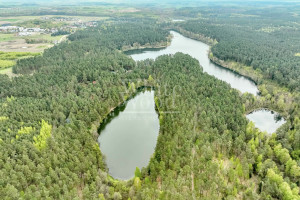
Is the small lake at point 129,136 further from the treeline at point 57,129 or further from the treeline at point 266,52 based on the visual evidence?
the treeline at point 266,52

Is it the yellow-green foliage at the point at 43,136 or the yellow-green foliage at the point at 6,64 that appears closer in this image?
the yellow-green foliage at the point at 43,136

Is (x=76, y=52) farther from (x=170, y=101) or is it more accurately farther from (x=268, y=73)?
(x=268, y=73)

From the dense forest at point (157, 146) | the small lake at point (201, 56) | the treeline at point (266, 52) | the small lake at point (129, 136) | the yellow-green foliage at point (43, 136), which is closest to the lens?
the dense forest at point (157, 146)

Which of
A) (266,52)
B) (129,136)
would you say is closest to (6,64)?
(129,136)

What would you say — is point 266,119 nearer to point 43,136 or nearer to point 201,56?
point 43,136

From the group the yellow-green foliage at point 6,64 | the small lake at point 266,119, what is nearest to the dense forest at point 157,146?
the small lake at point 266,119
